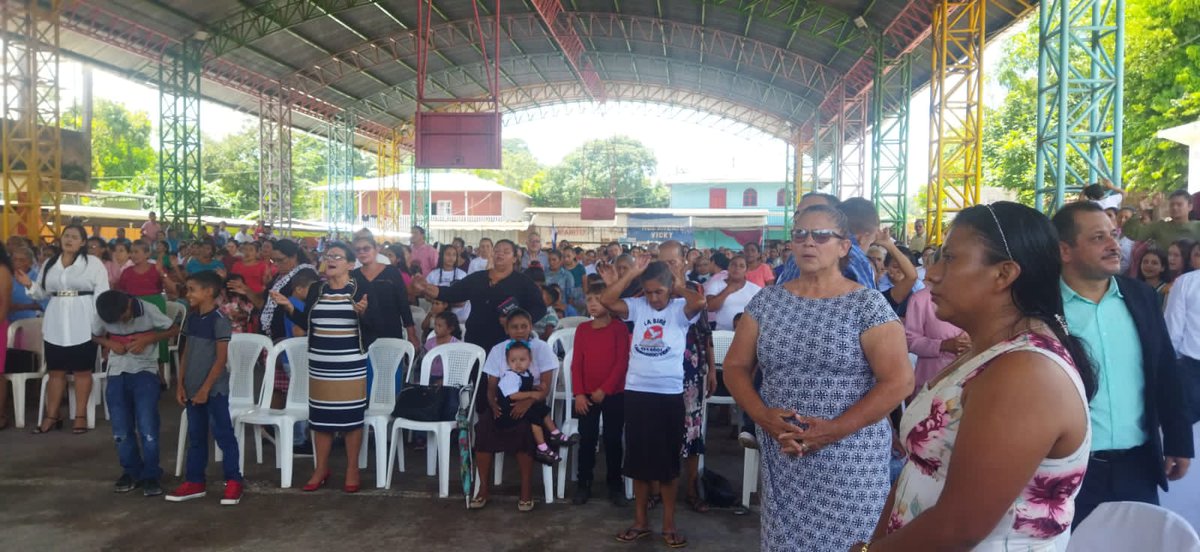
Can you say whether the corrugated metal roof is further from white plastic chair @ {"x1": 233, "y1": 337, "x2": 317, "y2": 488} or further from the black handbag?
the black handbag

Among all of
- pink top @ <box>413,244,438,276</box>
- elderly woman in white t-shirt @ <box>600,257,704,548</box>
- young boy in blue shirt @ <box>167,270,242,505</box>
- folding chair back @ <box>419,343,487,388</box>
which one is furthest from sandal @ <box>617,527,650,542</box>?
pink top @ <box>413,244,438,276</box>

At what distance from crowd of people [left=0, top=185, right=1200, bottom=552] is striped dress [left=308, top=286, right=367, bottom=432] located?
0.01 meters

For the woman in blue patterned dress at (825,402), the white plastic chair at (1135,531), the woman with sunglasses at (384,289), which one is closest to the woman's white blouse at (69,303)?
the woman with sunglasses at (384,289)

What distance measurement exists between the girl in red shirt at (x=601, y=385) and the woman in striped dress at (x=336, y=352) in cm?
126

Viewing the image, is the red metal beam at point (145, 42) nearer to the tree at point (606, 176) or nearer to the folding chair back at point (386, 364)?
the folding chair back at point (386, 364)

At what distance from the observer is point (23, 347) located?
20.7 feet

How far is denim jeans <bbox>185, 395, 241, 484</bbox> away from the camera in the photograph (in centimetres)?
436

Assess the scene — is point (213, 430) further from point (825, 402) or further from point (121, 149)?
point (121, 149)

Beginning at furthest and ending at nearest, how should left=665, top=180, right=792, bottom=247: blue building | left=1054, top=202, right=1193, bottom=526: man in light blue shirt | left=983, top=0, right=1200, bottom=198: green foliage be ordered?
left=665, top=180, right=792, bottom=247: blue building < left=983, top=0, right=1200, bottom=198: green foliage < left=1054, top=202, right=1193, bottom=526: man in light blue shirt

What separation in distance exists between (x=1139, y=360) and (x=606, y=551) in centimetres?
241

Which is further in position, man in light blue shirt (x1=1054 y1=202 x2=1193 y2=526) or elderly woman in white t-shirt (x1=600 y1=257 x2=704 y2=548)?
elderly woman in white t-shirt (x1=600 y1=257 x2=704 y2=548)

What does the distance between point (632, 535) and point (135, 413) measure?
2.96 meters

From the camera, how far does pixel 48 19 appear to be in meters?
12.5

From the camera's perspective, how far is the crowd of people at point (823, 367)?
1.29 metres
